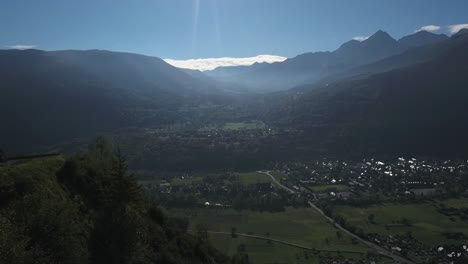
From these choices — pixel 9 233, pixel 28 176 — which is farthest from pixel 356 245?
pixel 9 233

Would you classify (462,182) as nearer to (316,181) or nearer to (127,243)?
(316,181)

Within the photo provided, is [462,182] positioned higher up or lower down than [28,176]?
lower down

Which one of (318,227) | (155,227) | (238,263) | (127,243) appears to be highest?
(127,243)

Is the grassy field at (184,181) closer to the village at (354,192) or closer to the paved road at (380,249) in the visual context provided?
the village at (354,192)

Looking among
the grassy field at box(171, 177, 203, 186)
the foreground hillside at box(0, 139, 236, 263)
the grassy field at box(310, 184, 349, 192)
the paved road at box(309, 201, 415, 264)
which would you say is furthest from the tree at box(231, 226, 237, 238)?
the grassy field at box(171, 177, 203, 186)

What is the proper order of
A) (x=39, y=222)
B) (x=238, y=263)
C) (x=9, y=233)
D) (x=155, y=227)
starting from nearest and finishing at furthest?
(x=9, y=233)
(x=39, y=222)
(x=155, y=227)
(x=238, y=263)

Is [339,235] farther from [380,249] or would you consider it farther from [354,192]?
[354,192]

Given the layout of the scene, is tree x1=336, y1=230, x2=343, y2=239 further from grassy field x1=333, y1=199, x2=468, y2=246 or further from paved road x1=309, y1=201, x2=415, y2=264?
grassy field x1=333, y1=199, x2=468, y2=246
